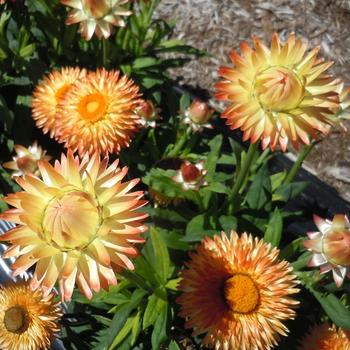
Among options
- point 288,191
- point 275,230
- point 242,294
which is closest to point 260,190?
point 288,191

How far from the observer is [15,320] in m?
1.75

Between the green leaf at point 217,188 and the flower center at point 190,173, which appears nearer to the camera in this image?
the flower center at point 190,173

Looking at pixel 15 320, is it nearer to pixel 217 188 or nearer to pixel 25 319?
pixel 25 319

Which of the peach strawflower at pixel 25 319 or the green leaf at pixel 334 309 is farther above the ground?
the peach strawflower at pixel 25 319

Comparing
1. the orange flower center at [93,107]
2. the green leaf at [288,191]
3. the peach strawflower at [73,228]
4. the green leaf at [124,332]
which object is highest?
the peach strawflower at [73,228]

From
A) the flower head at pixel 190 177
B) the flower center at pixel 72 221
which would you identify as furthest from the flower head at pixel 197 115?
the flower center at pixel 72 221

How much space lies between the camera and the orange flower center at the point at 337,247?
1.55 m

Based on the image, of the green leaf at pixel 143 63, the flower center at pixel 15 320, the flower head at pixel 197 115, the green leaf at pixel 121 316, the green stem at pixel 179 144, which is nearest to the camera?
the flower center at pixel 15 320

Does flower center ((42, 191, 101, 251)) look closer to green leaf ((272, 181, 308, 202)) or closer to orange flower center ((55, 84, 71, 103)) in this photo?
orange flower center ((55, 84, 71, 103))

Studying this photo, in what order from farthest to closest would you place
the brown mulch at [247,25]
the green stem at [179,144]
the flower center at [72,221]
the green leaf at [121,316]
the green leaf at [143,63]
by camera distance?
1. the brown mulch at [247,25]
2. the green leaf at [143,63]
3. the green stem at [179,144]
4. the green leaf at [121,316]
5. the flower center at [72,221]

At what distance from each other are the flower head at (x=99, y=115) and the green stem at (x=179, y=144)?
47cm

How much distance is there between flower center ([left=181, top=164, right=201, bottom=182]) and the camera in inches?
76.2

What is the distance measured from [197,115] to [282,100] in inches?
33.3

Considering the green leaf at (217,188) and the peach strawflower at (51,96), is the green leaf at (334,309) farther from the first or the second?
the peach strawflower at (51,96)
